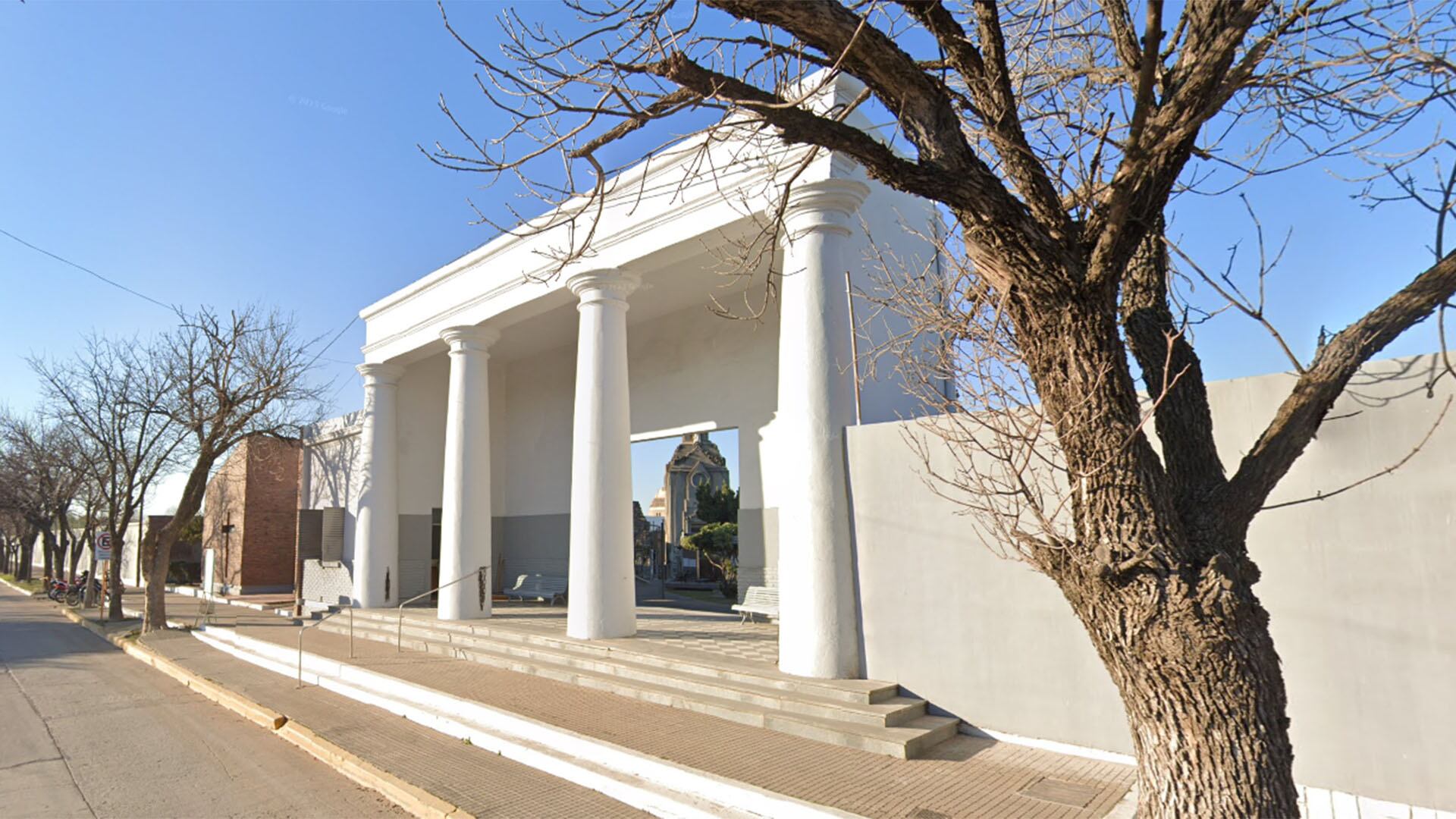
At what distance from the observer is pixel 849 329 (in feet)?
26.8

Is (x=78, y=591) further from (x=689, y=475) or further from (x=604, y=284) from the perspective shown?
(x=604, y=284)

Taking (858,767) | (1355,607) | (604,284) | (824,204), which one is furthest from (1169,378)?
(604,284)

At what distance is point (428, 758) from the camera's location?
7.05 meters

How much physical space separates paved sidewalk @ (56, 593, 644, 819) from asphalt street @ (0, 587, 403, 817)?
0.32 meters

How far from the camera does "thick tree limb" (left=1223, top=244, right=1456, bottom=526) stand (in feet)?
10.1

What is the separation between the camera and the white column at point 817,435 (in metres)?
7.74

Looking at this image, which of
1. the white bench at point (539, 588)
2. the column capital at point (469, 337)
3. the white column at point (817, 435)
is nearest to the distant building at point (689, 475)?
the white bench at point (539, 588)

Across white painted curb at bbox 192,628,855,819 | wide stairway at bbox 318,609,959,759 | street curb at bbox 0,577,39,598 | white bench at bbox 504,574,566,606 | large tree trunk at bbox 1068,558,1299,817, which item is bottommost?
street curb at bbox 0,577,39,598

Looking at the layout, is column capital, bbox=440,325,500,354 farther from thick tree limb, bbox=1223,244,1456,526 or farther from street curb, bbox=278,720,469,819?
thick tree limb, bbox=1223,244,1456,526

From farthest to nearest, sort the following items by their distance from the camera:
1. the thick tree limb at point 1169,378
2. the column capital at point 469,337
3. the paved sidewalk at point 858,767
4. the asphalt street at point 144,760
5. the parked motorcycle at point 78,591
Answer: the parked motorcycle at point 78,591 → the column capital at point 469,337 → the asphalt street at point 144,760 → the paved sidewalk at point 858,767 → the thick tree limb at point 1169,378

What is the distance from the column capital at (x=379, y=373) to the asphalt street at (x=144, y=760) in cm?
640

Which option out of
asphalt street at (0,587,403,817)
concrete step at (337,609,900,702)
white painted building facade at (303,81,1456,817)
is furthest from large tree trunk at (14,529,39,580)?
concrete step at (337,609,900,702)

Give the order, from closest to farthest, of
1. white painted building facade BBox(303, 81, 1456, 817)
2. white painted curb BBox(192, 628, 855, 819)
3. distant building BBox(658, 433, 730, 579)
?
white painted building facade BBox(303, 81, 1456, 817)
white painted curb BBox(192, 628, 855, 819)
distant building BBox(658, 433, 730, 579)

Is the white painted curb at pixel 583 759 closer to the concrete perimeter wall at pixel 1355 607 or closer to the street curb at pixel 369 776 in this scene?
the street curb at pixel 369 776
